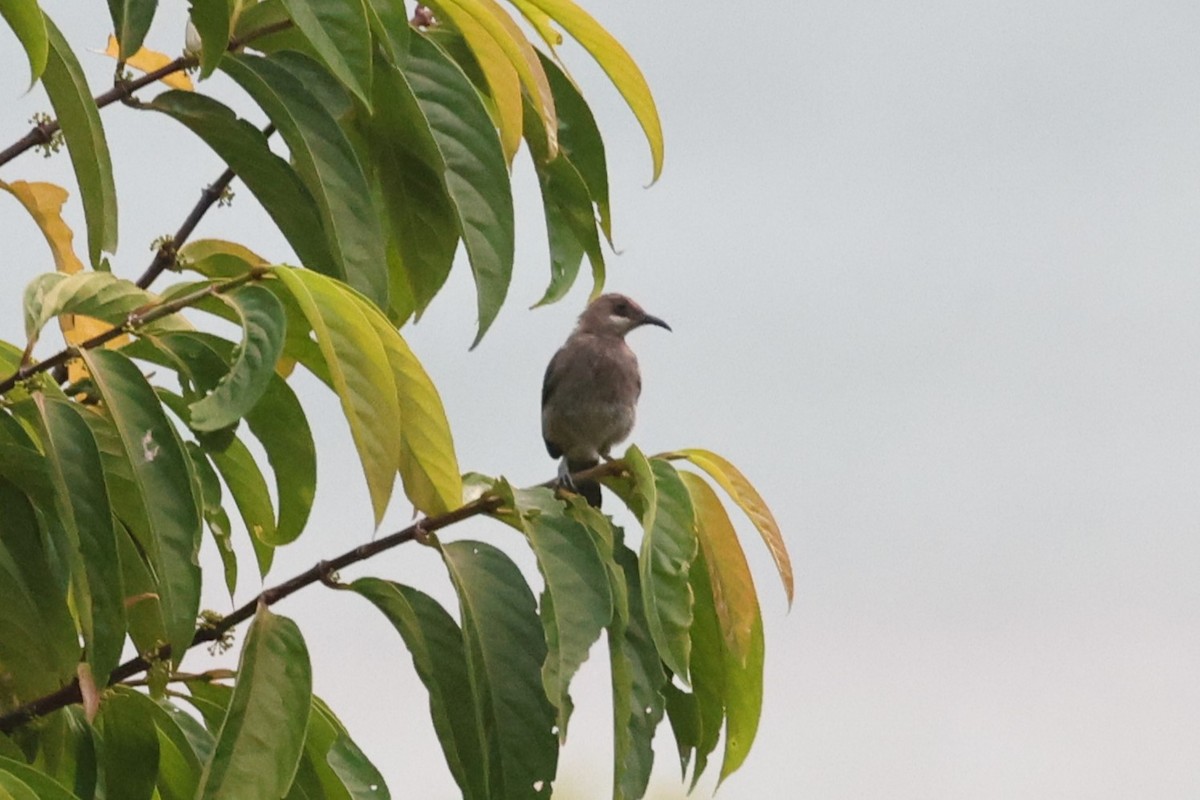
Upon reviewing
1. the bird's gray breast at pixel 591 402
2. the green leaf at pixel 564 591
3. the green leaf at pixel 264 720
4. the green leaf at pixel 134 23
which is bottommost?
the green leaf at pixel 264 720

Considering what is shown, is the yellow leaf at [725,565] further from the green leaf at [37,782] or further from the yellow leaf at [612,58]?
the green leaf at [37,782]

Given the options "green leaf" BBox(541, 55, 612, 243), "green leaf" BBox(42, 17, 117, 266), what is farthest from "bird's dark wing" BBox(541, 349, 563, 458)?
"green leaf" BBox(42, 17, 117, 266)

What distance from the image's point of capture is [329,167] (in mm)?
2992

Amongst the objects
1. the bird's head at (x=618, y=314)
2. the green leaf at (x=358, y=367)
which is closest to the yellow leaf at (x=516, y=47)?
the green leaf at (x=358, y=367)

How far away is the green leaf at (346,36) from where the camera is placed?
272cm

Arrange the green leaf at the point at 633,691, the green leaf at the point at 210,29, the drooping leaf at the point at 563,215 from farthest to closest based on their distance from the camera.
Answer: the drooping leaf at the point at 563,215 → the green leaf at the point at 633,691 → the green leaf at the point at 210,29

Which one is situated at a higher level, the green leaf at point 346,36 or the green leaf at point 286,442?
the green leaf at point 346,36

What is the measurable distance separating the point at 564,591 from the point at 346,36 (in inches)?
37.0

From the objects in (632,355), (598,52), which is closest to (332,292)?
(598,52)

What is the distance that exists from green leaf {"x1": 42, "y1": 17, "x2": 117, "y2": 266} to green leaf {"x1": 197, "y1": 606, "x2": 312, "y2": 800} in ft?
2.32

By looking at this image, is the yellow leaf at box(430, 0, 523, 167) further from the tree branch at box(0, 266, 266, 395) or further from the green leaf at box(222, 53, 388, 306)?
the tree branch at box(0, 266, 266, 395)

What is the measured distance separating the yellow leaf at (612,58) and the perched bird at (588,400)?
4.94m

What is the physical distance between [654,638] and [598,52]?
117 cm

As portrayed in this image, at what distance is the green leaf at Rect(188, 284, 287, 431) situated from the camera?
234 centimetres
